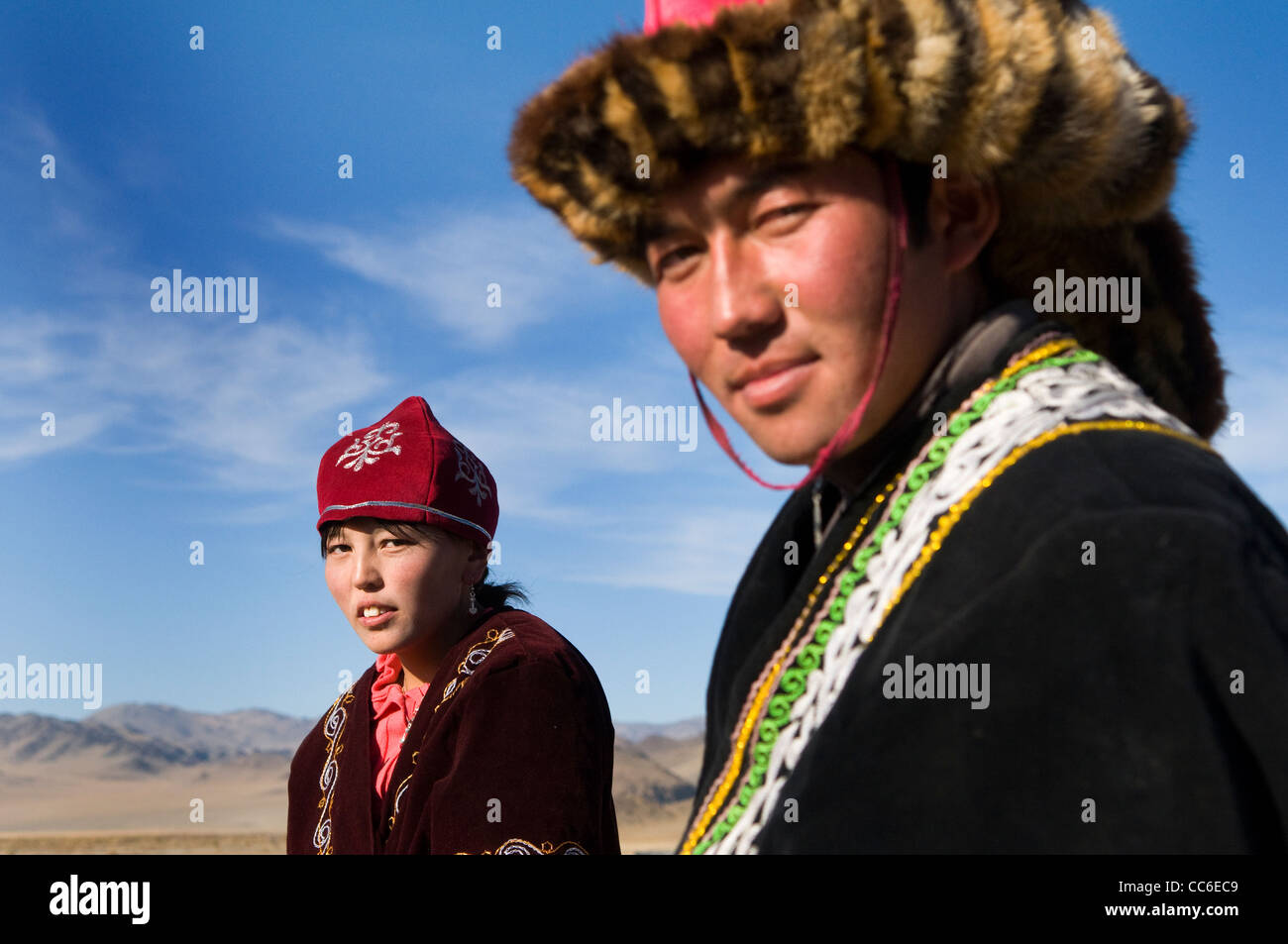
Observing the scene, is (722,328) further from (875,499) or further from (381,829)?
(381,829)

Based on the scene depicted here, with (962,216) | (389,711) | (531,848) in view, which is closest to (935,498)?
(962,216)

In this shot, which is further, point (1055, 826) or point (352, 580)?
point (352, 580)

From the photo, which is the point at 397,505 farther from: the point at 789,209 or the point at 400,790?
the point at 789,209

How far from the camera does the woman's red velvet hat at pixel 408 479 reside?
336cm

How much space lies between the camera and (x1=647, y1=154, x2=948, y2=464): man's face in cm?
157

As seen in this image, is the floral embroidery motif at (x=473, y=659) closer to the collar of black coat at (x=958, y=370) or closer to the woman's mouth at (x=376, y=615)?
the woman's mouth at (x=376, y=615)

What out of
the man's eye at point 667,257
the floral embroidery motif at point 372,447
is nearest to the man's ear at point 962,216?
the man's eye at point 667,257

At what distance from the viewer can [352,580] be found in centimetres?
334

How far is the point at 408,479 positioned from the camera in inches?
133

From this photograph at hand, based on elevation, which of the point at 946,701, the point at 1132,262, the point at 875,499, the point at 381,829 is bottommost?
the point at 381,829

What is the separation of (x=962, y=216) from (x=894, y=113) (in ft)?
0.79
